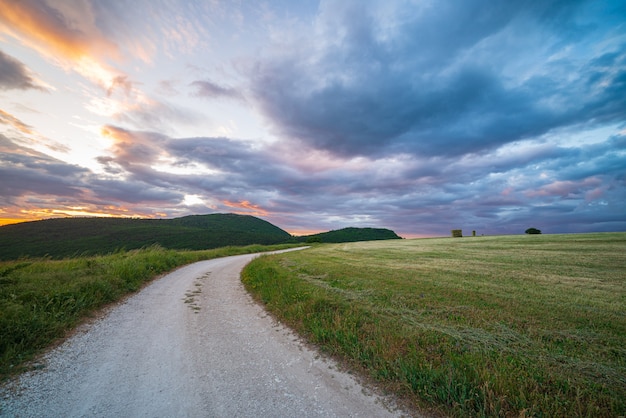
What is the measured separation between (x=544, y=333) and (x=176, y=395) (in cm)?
980

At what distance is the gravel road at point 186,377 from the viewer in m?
4.38

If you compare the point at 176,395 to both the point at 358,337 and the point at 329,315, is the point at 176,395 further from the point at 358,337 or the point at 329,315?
the point at 329,315

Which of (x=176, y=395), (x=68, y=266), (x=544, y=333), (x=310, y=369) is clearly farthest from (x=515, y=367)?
(x=68, y=266)

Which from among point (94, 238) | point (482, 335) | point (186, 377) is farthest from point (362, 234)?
point (186, 377)

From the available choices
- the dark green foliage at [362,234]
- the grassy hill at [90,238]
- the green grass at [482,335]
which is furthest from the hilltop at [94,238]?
the green grass at [482,335]

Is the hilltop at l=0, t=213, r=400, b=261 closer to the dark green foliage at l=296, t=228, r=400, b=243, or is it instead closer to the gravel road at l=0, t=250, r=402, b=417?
the dark green foliage at l=296, t=228, r=400, b=243

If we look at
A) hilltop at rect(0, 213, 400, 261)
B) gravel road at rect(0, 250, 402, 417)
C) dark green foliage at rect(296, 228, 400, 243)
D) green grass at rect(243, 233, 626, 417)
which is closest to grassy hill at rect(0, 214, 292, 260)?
hilltop at rect(0, 213, 400, 261)

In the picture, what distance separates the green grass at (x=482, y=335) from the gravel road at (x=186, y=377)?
3.10 ft

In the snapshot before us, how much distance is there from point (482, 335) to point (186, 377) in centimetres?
781

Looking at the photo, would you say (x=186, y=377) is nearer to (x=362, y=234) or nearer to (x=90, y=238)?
(x=90, y=238)

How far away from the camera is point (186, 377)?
17.6ft

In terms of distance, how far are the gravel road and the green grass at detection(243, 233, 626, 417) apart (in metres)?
0.94

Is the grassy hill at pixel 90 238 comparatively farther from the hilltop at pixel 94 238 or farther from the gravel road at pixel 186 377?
the gravel road at pixel 186 377

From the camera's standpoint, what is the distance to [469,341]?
684 cm
